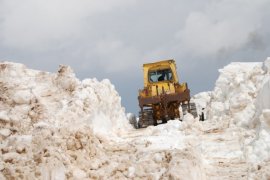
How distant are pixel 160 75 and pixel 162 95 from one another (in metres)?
1.77

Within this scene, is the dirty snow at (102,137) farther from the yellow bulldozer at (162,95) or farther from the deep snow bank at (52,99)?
the yellow bulldozer at (162,95)

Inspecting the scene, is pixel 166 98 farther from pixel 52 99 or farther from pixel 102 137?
pixel 102 137

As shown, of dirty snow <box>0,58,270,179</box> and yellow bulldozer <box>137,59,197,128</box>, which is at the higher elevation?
yellow bulldozer <box>137,59,197,128</box>

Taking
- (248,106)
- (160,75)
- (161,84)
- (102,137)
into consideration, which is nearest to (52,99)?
(102,137)

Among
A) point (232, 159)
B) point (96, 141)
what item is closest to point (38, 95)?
point (96, 141)

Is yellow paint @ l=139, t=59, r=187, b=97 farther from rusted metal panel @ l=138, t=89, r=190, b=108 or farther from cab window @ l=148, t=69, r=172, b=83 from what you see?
rusted metal panel @ l=138, t=89, r=190, b=108

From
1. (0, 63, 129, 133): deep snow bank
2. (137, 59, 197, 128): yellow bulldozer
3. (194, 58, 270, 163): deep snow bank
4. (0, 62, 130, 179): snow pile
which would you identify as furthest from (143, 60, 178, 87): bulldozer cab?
(0, 63, 129, 133): deep snow bank

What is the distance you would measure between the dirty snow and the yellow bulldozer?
3835mm

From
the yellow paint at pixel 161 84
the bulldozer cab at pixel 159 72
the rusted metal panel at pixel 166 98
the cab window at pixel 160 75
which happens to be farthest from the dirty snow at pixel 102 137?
the cab window at pixel 160 75

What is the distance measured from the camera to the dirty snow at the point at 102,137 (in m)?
7.07

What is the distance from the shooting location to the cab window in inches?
768

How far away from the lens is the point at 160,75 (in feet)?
64.4

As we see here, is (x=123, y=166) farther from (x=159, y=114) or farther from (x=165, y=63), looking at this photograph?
(x=165, y=63)

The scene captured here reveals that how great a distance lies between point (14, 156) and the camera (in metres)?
7.11
